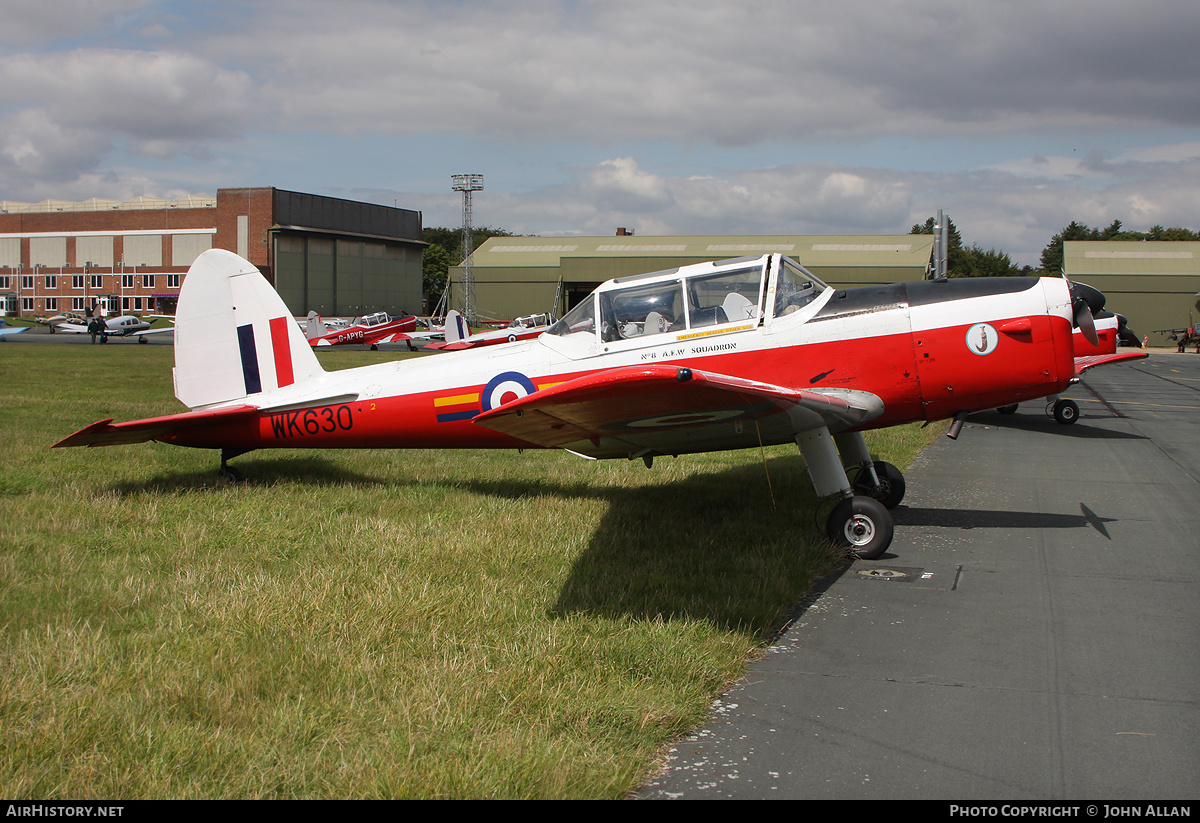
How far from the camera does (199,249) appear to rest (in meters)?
72.9

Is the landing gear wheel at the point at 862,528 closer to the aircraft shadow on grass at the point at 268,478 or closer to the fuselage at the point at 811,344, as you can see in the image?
the fuselage at the point at 811,344

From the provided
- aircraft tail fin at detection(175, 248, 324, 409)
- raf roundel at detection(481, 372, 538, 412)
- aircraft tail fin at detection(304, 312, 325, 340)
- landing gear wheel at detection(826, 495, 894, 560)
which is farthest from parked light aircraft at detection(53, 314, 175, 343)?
landing gear wheel at detection(826, 495, 894, 560)

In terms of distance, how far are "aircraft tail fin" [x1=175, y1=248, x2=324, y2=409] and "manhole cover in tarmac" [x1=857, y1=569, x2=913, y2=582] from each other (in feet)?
18.1

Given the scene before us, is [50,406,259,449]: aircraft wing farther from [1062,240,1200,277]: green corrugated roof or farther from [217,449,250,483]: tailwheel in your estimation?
[1062,240,1200,277]: green corrugated roof

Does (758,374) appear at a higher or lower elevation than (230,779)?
higher

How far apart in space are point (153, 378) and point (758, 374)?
727 inches

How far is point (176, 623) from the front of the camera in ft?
13.9

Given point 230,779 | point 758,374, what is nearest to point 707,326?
point 758,374

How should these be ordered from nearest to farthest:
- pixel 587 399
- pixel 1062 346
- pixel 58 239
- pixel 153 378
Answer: pixel 587 399 → pixel 1062 346 → pixel 153 378 → pixel 58 239

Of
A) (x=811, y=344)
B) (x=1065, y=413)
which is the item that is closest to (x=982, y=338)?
(x=811, y=344)

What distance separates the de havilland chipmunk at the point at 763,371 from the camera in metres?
6.00

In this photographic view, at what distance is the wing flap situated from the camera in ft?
14.7

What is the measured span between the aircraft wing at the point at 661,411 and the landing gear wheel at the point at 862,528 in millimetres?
677

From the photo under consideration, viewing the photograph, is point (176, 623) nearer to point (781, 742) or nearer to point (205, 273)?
point (781, 742)
